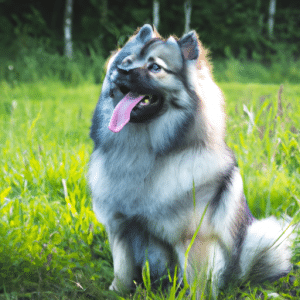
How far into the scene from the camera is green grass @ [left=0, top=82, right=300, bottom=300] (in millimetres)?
1867

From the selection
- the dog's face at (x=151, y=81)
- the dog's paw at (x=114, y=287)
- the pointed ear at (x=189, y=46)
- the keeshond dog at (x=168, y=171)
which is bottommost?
the dog's paw at (x=114, y=287)

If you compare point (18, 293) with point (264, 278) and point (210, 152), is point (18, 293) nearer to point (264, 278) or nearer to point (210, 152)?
point (210, 152)

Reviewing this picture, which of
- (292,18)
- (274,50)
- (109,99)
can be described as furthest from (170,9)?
(109,99)

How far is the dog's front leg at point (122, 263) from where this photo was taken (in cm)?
197

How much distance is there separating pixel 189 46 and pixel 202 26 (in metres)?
15.0

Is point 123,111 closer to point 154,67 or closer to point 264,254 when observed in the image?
point 154,67

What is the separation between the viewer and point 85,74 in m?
8.90

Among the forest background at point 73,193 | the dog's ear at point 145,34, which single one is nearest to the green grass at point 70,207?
the forest background at point 73,193

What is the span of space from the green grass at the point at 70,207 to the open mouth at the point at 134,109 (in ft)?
2.64

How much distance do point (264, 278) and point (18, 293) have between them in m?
1.35

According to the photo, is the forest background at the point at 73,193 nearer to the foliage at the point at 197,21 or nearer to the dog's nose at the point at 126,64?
the dog's nose at the point at 126,64

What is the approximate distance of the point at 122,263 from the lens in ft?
6.49

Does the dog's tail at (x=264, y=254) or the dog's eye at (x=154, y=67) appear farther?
the dog's tail at (x=264, y=254)

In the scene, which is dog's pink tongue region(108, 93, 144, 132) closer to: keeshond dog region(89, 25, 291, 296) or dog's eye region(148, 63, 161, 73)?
keeshond dog region(89, 25, 291, 296)
